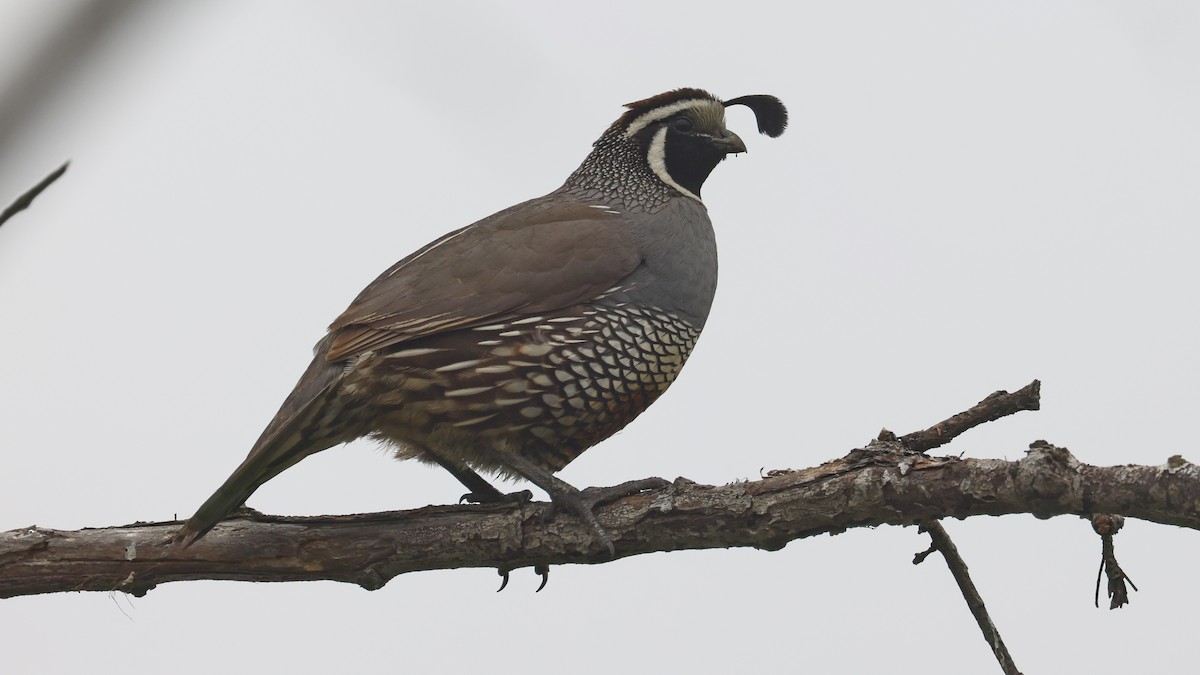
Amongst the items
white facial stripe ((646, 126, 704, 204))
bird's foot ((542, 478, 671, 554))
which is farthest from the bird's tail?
white facial stripe ((646, 126, 704, 204))

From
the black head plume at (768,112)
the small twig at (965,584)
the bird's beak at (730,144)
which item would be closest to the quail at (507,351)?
the bird's beak at (730,144)

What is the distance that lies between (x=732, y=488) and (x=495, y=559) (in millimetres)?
1090

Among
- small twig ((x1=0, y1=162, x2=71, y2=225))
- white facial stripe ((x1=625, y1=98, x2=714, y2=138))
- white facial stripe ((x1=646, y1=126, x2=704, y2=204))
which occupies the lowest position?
small twig ((x1=0, y1=162, x2=71, y2=225))

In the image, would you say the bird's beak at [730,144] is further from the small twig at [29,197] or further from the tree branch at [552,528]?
the small twig at [29,197]

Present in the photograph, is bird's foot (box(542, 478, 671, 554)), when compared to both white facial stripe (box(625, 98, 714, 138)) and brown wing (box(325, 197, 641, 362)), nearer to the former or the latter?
brown wing (box(325, 197, 641, 362))

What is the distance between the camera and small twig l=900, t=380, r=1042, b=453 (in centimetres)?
400

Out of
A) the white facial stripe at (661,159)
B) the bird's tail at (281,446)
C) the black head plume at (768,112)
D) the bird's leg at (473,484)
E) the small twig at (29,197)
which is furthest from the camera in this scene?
the black head plume at (768,112)

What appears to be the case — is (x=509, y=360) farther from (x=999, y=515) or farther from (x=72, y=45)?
(x=72, y=45)

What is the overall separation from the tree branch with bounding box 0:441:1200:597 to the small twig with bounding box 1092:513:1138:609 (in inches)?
2.5

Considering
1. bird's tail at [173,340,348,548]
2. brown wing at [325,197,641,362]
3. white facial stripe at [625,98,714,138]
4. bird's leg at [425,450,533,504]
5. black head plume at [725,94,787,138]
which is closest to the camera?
bird's tail at [173,340,348,548]

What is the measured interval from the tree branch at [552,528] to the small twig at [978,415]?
0.37 ft

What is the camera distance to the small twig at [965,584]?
13.7 ft

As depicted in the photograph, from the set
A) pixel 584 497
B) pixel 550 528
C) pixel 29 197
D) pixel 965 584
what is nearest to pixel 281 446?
pixel 550 528

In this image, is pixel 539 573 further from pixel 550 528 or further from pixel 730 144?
pixel 730 144
